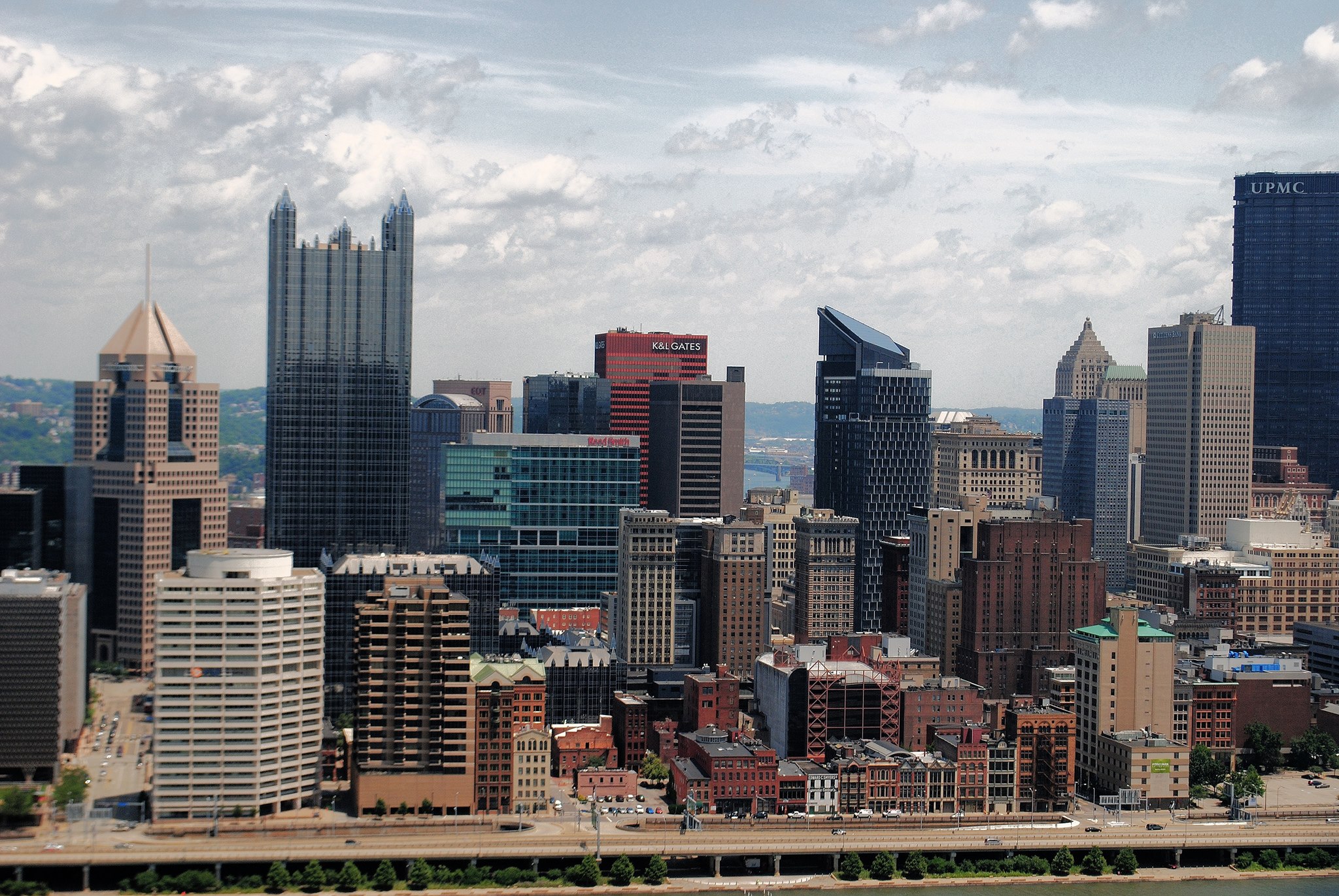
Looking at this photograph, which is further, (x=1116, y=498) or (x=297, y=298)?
(x=1116, y=498)

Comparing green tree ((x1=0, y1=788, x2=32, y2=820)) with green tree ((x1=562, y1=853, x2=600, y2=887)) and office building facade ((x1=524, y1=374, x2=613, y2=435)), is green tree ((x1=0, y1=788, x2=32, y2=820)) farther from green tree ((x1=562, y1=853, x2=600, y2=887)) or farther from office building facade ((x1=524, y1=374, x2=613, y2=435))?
office building facade ((x1=524, y1=374, x2=613, y2=435))

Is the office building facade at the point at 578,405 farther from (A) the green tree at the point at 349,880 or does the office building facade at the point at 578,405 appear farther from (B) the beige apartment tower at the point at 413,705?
(A) the green tree at the point at 349,880

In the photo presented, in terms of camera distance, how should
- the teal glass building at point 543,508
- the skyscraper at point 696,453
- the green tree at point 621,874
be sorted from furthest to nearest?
the skyscraper at point 696,453 → the teal glass building at point 543,508 → the green tree at point 621,874

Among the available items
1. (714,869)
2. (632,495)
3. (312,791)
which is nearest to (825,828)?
(714,869)

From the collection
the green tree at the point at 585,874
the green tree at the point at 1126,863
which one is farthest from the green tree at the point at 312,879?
the green tree at the point at 1126,863

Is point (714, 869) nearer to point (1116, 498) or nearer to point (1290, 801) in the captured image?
point (1290, 801)

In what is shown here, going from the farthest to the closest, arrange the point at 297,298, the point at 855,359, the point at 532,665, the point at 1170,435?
the point at 1170,435 → the point at 855,359 → the point at 297,298 → the point at 532,665
